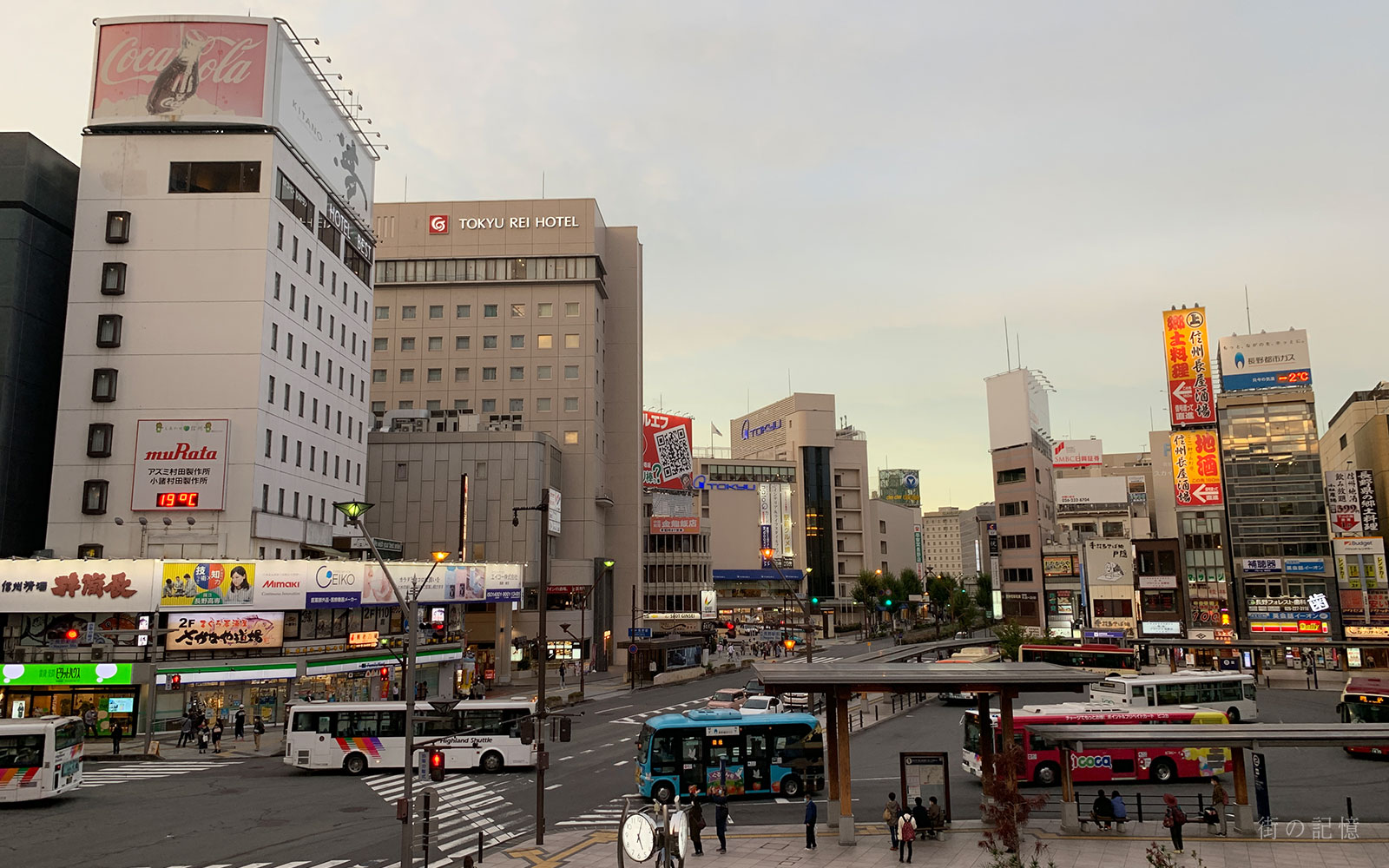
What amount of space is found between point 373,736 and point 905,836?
75.2 ft

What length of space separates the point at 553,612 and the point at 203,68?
50.9 metres

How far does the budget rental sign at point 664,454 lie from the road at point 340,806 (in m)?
66.7

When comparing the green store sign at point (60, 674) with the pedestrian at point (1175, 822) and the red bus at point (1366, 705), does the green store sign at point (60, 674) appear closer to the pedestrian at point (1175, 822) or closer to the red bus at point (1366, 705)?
the pedestrian at point (1175, 822)

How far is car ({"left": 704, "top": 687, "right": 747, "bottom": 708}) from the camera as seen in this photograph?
51.1 metres

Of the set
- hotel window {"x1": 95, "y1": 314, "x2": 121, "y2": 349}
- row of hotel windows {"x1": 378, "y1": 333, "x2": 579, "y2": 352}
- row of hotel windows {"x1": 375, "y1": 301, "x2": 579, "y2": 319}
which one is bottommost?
hotel window {"x1": 95, "y1": 314, "x2": 121, "y2": 349}

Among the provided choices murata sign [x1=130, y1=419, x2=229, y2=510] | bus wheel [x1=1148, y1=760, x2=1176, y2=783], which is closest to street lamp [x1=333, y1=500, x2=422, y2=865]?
bus wheel [x1=1148, y1=760, x2=1176, y2=783]

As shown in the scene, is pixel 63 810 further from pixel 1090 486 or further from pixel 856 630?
pixel 856 630

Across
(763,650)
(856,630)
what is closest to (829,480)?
(856,630)

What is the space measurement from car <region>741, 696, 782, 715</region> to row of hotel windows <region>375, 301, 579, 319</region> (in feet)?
181

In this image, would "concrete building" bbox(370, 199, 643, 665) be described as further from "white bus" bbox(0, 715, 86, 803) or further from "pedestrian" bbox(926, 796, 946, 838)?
"pedestrian" bbox(926, 796, 946, 838)

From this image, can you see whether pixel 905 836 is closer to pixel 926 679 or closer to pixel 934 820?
pixel 934 820

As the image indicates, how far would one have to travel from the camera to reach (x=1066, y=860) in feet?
77.3

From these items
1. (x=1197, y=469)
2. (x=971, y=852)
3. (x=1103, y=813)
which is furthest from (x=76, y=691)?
(x=1197, y=469)

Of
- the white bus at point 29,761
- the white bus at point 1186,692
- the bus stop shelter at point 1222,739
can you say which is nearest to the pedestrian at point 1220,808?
the bus stop shelter at point 1222,739
